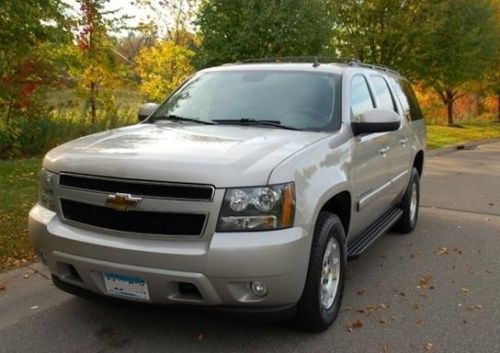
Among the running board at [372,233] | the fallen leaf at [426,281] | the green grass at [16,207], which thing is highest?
the running board at [372,233]

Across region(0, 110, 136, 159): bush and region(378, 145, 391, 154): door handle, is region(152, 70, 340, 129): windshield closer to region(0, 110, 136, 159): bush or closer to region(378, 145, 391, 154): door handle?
region(378, 145, 391, 154): door handle

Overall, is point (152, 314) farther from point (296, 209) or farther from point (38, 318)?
point (296, 209)

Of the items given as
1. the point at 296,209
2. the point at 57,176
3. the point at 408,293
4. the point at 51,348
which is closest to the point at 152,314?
the point at 51,348

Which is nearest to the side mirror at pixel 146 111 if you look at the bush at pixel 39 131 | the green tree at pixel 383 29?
the bush at pixel 39 131

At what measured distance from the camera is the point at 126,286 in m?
3.30

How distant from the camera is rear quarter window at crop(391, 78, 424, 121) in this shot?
6.41 meters

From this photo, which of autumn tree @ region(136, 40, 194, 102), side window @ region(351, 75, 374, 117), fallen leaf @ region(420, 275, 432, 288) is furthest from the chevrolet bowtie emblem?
autumn tree @ region(136, 40, 194, 102)

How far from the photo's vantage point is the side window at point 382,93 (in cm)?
550

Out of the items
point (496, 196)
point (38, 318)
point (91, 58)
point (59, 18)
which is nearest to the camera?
point (38, 318)

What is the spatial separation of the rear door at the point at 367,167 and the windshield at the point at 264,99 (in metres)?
0.26

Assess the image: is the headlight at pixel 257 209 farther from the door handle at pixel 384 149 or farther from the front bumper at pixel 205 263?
the door handle at pixel 384 149

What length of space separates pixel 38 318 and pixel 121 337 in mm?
742

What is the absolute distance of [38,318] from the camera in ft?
13.1

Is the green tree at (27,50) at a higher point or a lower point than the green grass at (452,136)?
higher
